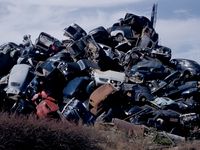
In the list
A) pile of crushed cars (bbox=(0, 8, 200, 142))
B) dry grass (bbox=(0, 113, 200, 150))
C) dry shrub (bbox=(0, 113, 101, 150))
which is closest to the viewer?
dry shrub (bbox=(0, 113, 101, 150))

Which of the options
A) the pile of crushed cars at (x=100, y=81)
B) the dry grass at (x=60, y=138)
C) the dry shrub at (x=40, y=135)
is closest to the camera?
the dry shrub at (x=40, y=135)

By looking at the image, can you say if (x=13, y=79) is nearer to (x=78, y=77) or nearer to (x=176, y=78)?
(x=78, y=77)

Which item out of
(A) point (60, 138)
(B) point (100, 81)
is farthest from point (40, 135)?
(B) point (100, 81)

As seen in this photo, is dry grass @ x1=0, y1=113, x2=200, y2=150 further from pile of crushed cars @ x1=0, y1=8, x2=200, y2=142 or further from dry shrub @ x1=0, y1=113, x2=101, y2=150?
pile of crushed cars @ x1=0, y1=8, x2=200, y2=142

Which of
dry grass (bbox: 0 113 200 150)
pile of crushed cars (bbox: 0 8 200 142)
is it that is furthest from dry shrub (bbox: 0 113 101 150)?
pile of crushed cars (bbox: 0 8 200 142)

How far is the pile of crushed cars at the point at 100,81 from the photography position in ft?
→ 61.5

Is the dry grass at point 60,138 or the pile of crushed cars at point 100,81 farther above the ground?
the pile of crushed cars at point 100,81

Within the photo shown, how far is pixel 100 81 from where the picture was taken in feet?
67.9

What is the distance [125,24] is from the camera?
26.8 metres

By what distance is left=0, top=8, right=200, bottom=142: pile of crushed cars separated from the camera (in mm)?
18750

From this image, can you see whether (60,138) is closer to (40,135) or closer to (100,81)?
(40,135)

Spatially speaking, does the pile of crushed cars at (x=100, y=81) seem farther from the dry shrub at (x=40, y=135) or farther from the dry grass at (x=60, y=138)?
the dry shrub at (x=40, y=135)

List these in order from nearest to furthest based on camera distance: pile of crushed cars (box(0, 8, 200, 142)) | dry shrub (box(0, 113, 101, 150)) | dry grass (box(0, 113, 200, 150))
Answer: dry shrub (box(0, 113, 101, 150)) → dry grass (box(0, 113, 200, 150)) → pile of crushed cars (box(0, 8, 200, 142))

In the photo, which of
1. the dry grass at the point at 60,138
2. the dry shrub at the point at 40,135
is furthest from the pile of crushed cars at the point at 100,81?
the dry shrub at the point at 40,135
